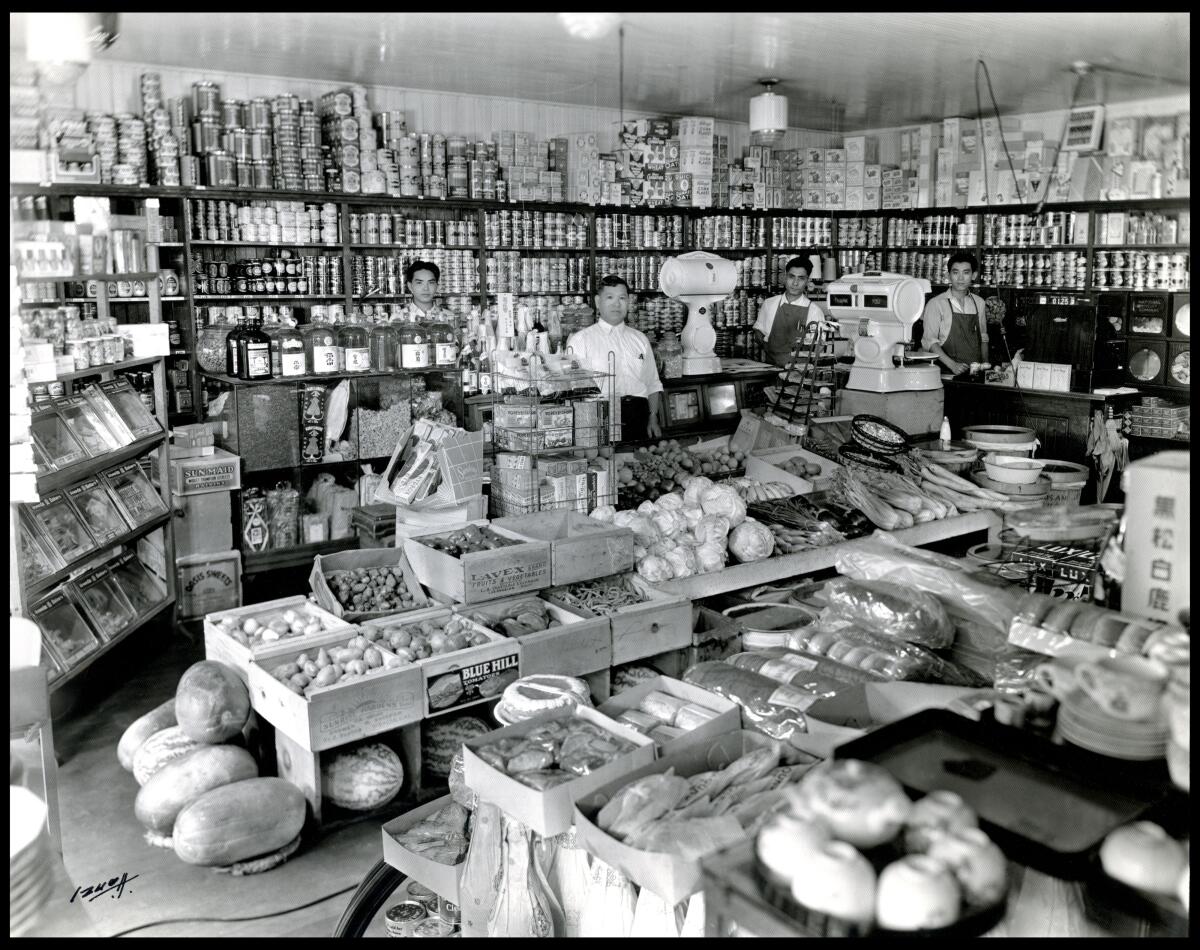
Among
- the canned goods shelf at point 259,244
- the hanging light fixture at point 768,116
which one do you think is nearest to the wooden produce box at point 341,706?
the canned goods shelf at point 259,244

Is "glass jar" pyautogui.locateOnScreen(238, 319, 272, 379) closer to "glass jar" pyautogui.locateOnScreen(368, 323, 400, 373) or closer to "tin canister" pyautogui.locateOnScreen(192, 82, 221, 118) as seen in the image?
"glass jar" pyautogui.locateOnScreen(368, 323, 400, 373)

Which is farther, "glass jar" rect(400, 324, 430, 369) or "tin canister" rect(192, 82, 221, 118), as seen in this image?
"tin canister" rect(192, 82, 221, 118)

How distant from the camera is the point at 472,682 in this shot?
3.54m

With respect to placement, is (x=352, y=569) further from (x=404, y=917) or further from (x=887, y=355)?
(x=887, y=355)

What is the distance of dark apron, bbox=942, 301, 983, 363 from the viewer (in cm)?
866

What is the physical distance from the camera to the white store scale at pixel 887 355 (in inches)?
236

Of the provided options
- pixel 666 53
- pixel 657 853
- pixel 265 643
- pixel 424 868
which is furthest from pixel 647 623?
pixel 666 53

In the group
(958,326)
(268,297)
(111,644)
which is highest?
(268,297)

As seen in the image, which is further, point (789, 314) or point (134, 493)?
point (789, 314)

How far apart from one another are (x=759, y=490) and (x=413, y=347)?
2.04m

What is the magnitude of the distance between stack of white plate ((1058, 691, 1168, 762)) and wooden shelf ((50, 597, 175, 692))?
11.6 feet

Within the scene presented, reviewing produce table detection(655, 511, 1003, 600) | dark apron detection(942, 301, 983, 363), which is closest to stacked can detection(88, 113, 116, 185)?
produce table detection(655, 511, 1003, 600)

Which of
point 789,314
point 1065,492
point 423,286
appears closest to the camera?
point 1065,492

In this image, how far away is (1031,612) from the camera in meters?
2.19
